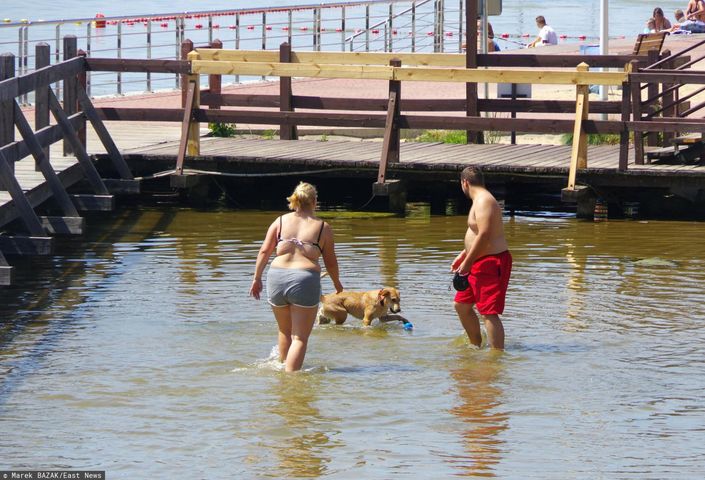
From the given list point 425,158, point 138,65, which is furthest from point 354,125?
point 138,65

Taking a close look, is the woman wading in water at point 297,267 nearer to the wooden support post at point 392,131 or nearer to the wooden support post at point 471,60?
the wooden support post at point 392,131

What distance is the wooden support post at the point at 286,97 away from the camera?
1842 cm

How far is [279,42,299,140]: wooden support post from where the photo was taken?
1842cm

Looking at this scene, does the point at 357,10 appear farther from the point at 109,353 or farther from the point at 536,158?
the point at 109,353

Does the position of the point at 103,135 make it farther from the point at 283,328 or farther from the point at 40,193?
the point at 283,328

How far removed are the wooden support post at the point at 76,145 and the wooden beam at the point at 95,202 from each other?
13.4 inches

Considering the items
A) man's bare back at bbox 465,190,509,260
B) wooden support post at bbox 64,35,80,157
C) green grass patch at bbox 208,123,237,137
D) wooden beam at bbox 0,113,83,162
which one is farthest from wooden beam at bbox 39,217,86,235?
green grass patch at bbox 208,123,237,137

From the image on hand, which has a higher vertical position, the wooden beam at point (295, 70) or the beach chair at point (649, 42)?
the beach chair at point (649, 42)

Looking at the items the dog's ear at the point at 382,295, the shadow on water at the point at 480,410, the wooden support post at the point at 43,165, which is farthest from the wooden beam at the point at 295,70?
the shadow on water at the point at 480,410

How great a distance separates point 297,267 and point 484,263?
155 cm

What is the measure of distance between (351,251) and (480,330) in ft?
12.6

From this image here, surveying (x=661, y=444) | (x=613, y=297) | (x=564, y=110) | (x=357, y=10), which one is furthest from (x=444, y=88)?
(x=357, y=10)

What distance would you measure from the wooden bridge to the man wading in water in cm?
549

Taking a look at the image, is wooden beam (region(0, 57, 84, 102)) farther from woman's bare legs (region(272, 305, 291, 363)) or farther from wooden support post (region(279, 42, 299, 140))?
woman's bare legs (region(272, 305, 291, 363))
